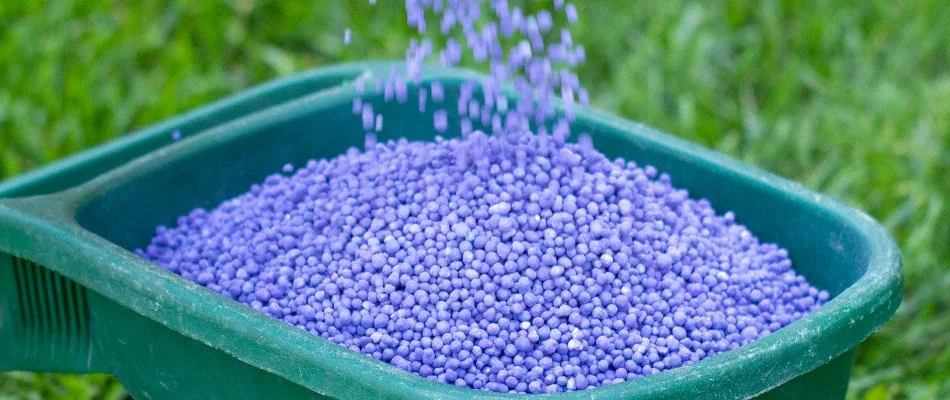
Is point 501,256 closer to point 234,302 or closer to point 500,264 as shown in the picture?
point 500,264

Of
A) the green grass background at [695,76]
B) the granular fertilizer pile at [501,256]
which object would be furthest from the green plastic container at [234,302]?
the green grass background at [695,76]

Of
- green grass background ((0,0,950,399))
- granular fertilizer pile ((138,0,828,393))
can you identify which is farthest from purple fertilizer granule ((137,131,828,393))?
green grass background ((0,0,950,399))

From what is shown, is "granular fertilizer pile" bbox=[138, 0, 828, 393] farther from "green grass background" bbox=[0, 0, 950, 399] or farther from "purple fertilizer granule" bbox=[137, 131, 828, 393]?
"green grass background" bbox=[0, 0, 950, 399]

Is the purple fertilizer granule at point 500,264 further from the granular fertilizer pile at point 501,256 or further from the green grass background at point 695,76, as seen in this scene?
the green grass background at point 695,76

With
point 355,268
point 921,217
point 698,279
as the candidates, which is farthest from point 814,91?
point 355,268

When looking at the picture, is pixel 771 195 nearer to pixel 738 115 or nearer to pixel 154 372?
pixel 154 372

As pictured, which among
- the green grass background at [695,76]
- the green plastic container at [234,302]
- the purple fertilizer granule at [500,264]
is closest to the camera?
the green plastic container at [234,302]

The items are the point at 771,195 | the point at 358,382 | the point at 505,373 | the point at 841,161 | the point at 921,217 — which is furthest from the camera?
the point at 841,161
